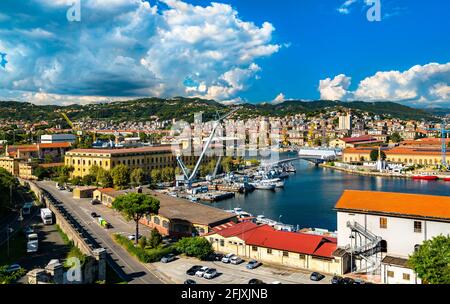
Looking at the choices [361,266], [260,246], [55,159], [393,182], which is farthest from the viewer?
[55,159]

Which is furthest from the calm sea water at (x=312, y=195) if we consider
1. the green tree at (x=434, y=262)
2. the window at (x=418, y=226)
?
the green tree at (x=434, y=262)

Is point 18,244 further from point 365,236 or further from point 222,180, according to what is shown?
point 222,180

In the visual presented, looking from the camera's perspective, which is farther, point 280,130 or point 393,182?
point 280,130

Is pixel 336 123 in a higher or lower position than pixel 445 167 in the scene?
higher

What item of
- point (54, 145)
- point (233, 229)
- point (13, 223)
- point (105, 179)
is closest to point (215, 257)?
point (233, 229)

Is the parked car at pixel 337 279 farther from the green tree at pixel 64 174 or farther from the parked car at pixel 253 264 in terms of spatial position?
the green tree at pixel 64 174
